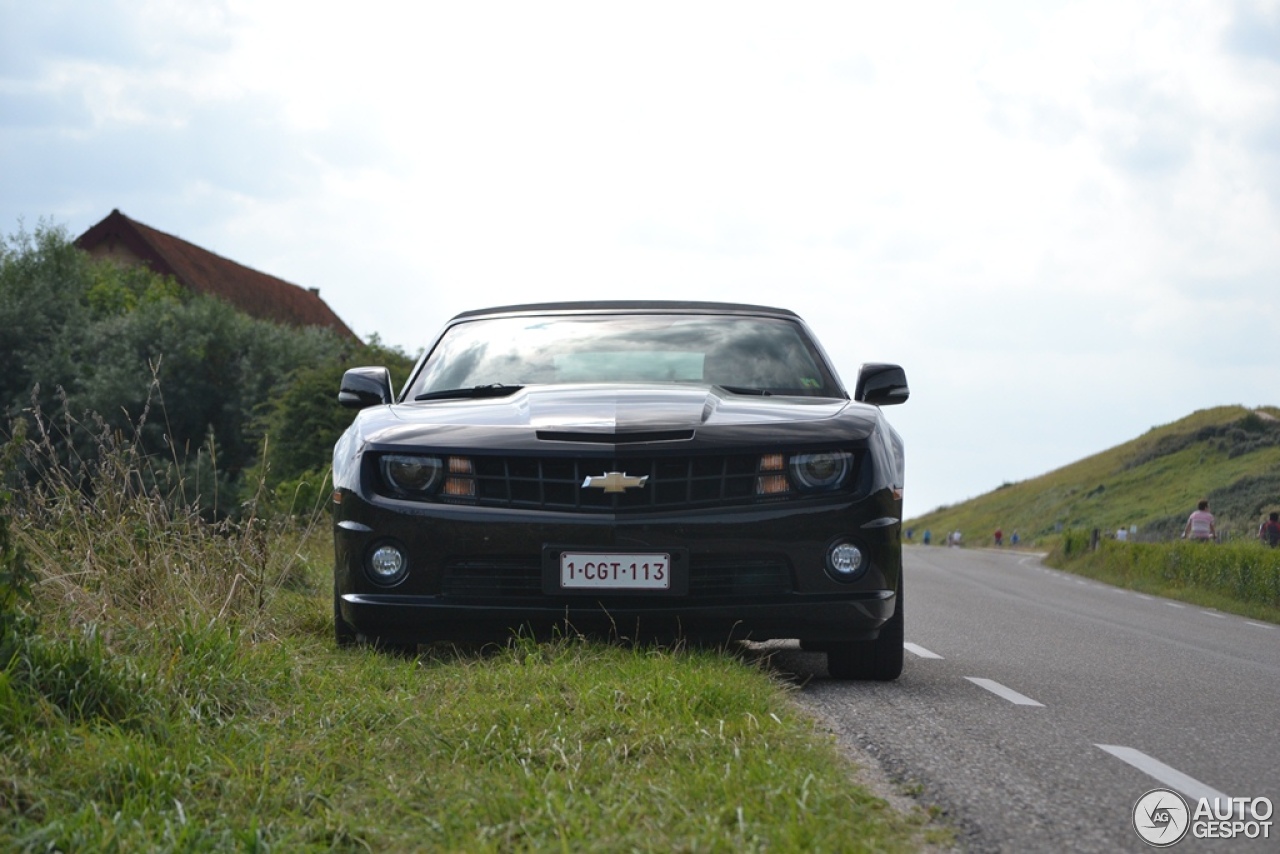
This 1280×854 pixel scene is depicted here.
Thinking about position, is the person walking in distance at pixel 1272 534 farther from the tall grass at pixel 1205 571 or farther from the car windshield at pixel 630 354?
the car windshield at pixel 630 354

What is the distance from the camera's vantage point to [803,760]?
12.7 ft

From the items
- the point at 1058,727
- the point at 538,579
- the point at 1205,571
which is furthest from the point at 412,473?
the point at 1205,571

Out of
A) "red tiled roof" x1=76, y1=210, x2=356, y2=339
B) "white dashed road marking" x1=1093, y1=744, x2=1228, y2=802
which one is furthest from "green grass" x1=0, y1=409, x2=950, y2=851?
"red tiled roof" x1=76, y1=210, x2=356, y2=339

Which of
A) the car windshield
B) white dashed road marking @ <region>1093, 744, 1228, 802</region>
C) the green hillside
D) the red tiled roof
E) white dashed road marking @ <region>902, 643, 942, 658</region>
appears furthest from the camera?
the green hillside

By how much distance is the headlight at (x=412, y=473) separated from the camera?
5.66 m

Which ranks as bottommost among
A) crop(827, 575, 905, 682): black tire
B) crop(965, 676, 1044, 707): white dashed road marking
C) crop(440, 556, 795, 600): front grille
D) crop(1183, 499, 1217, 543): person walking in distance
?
crop(965, 676, 1044, 707): white dashed road marking

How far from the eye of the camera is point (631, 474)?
18.3ft

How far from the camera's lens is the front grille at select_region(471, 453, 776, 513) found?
5574 millimetres

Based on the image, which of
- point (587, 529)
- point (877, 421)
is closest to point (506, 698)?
point (587, 529)

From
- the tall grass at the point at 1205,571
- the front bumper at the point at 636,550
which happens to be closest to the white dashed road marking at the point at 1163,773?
the front bumper at the point at 636,550

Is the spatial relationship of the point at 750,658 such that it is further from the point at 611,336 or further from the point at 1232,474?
the point at 1232,474

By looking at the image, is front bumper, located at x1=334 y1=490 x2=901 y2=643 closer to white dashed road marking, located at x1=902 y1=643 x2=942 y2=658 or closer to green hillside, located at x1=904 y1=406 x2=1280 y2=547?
white dashed road marking, located at x1=902 y1=643 x2=942 y2=658

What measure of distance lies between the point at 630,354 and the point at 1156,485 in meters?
93.7

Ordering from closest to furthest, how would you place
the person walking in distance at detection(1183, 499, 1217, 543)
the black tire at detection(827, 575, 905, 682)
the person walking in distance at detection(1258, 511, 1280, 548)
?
the black tire at detection(827, 575, 905, 682) → the person walking in distance at detection(1258, 511, 1280, 548) → the person walking in distance at detection(1183, 499, 1217, 543)
